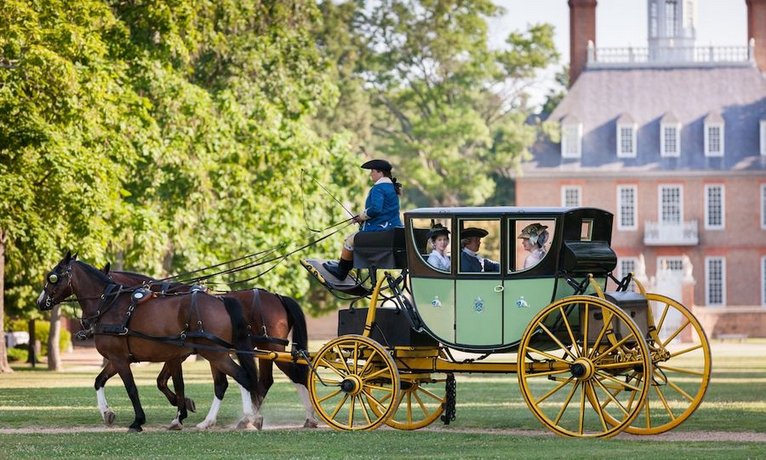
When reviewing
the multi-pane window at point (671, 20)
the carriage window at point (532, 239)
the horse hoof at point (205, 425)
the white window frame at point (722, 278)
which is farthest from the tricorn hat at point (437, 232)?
the multi-pane window at point (671, 20)

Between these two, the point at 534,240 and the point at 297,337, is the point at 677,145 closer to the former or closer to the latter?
the point at 297,337

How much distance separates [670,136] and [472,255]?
5529cm

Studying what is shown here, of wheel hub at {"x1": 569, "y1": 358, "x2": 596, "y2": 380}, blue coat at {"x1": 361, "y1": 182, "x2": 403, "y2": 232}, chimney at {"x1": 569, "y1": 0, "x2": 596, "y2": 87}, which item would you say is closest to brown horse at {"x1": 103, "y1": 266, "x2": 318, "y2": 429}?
blue coat at {"x1": 361, "y1": 182, "x2": 403, "y2": 232}

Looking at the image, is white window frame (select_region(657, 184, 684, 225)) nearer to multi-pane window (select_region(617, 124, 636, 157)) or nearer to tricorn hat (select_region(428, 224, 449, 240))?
multi-pane window (select_region(617, 124, 636, 157))

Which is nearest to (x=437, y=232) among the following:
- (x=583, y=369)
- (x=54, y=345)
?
(x=583, y=369)

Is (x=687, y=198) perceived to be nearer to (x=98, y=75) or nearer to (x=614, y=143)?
(x=614, y=143)

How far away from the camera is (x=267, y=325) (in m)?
17.2

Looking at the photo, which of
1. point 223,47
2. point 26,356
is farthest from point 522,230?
point 26,356

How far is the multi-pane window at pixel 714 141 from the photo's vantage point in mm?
69375

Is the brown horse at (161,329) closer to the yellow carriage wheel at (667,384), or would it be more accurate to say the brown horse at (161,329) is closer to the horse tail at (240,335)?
the horse tail at (240,335)

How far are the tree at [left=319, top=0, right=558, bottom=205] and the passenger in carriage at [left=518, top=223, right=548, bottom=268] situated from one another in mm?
46845

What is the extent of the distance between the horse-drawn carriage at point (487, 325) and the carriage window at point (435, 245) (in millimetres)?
28

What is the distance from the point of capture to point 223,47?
37.1 meters

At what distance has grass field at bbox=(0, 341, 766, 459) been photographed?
13875 millimetres
